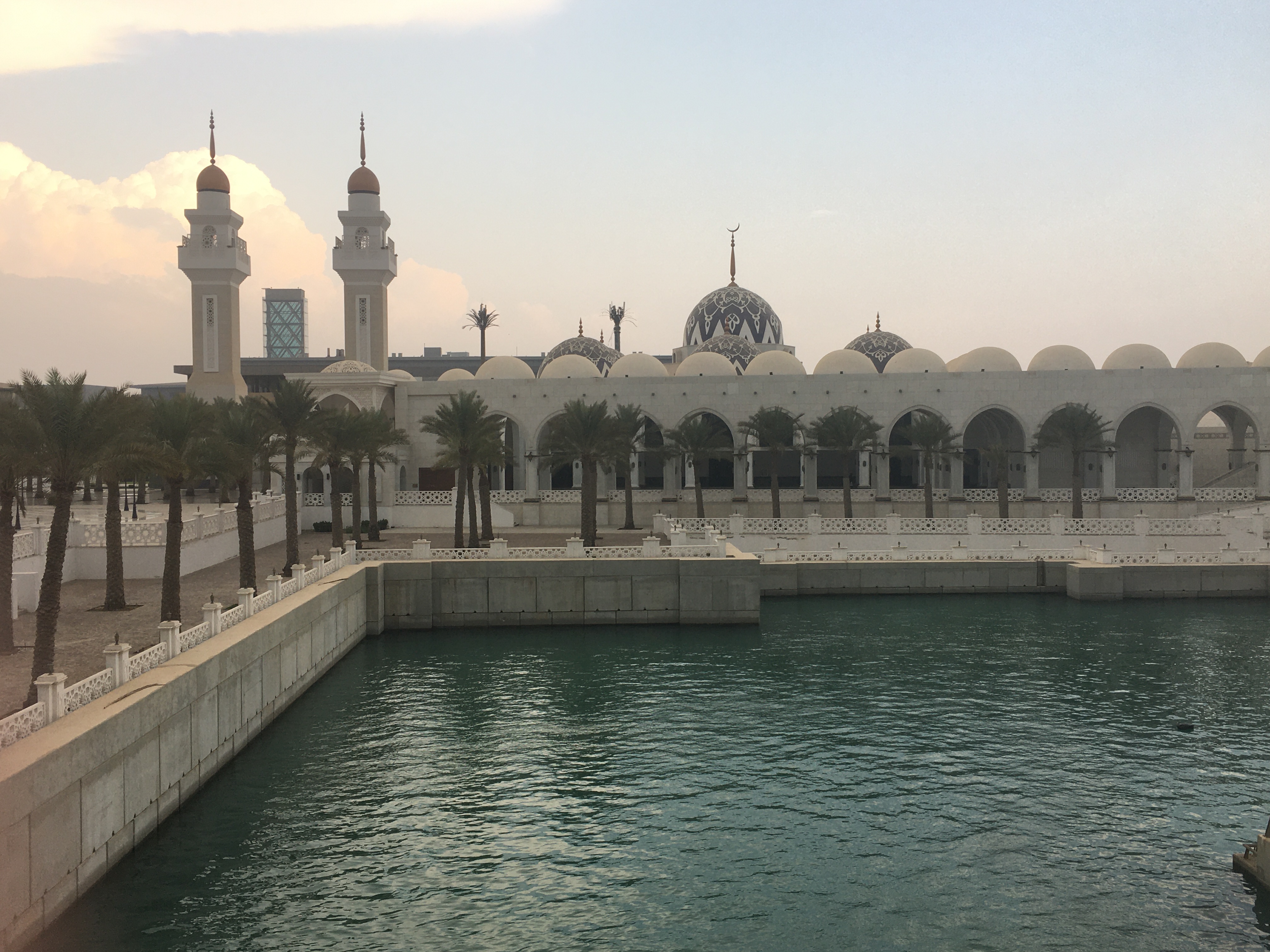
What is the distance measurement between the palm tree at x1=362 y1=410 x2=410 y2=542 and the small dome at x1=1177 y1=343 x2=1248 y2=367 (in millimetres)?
39939

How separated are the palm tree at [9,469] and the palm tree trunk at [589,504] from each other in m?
20.8

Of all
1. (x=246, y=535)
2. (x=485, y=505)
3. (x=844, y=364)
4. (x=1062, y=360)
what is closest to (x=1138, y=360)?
(x=1062, y=360)

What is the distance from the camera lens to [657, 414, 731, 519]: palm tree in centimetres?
4612

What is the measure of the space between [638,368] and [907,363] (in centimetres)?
1424

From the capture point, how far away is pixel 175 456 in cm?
2012

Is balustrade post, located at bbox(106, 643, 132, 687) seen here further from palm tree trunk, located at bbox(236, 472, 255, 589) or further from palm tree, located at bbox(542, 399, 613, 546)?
palm tree, located at bbox(542, 399, 613, 546)

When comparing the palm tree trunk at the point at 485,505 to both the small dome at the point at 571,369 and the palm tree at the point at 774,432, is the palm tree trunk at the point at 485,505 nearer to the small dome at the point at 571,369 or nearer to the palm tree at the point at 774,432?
the palm tree at the point at 774,432

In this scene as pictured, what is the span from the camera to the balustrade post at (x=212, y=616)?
1767cm

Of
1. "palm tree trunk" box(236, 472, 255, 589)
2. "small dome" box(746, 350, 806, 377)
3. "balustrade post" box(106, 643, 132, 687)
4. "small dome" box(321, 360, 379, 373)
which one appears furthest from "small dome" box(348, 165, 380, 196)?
"balustrade post" box(106, 643, 132, 687)

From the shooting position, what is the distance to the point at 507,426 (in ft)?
182

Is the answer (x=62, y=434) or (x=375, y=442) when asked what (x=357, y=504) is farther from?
(x=62, y=434)

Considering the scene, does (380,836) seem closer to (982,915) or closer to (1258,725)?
(982,915)

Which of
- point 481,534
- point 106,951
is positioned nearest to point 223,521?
point 481,534

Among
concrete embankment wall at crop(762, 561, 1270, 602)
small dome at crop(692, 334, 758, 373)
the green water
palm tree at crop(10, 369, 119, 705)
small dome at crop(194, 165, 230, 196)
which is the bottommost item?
the green water
